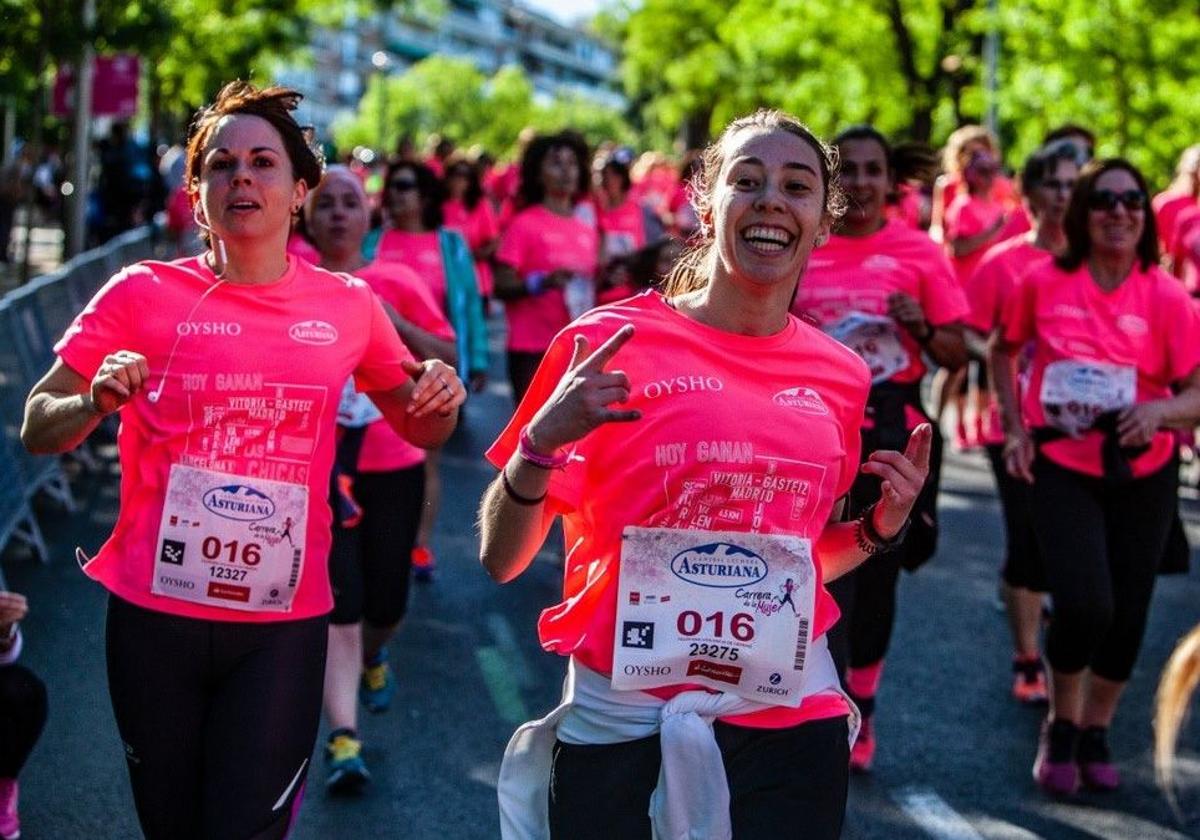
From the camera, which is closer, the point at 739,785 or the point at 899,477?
the point at 739,785

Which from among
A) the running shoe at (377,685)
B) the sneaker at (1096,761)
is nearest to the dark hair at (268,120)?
the running shoe at (377,685)

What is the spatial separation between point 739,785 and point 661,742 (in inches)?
7.0

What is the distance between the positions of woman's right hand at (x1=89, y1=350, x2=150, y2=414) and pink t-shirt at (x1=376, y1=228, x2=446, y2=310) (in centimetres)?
469

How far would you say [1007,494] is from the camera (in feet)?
23.9

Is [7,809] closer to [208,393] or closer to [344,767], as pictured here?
[344,767]

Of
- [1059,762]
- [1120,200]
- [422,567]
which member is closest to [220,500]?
[1059,762]

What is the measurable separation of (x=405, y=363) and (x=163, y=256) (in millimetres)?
18645

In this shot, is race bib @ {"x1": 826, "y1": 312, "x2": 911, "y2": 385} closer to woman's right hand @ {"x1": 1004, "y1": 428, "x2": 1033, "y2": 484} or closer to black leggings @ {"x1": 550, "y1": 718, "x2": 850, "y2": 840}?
woman's right hand @ {"x1": 1004, "y1": 428, "x2": 1033, "y2": 484}

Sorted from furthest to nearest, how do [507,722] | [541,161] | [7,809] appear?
[541,161], [507,722], [7,809]

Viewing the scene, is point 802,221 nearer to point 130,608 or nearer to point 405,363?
point 405,363

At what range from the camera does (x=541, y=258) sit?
9.66 metres

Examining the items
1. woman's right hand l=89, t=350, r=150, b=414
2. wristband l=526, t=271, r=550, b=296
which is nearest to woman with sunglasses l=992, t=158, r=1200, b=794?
woman's right hand l=89, t=350, r=150, b=414

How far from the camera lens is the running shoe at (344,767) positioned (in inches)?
230

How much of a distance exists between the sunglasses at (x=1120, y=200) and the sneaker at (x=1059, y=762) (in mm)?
1668
